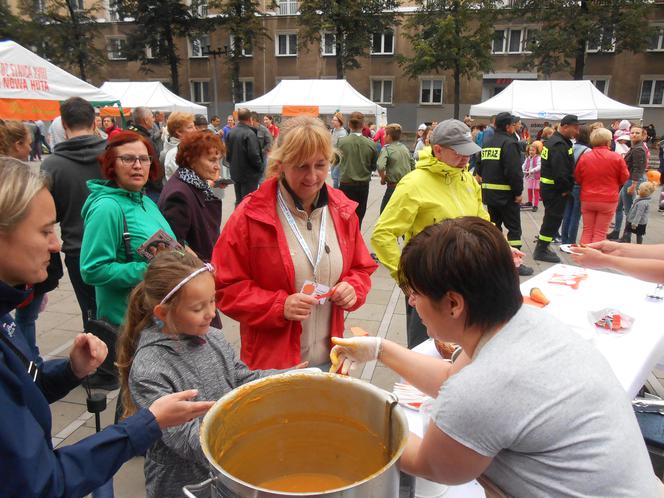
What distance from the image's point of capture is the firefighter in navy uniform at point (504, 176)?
5918 mm

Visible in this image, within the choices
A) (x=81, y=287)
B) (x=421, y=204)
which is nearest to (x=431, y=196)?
(x=421, y=204)

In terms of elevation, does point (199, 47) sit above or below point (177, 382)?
above

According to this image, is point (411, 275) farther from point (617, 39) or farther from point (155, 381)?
point (617, 39)

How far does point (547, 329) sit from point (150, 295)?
1285 mm

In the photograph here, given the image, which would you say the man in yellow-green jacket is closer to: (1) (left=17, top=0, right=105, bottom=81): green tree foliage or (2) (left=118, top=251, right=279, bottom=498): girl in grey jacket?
(2) (left=118, top=251, right=279, bottom=498): girl in grey jacket

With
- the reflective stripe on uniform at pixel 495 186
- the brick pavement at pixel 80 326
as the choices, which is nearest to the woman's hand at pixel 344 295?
the brick pavement at pixel 80 326

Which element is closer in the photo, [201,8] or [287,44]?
[287,44]

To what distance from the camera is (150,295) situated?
67.9 inches

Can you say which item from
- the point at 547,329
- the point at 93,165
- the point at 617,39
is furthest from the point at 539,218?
the point at 617,39

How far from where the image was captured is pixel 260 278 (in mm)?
2105

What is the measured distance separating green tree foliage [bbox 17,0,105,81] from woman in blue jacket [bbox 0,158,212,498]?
114ft

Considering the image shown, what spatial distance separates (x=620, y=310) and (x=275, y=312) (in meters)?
2.09

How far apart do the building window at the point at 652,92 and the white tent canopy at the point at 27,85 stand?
30659 millimetres

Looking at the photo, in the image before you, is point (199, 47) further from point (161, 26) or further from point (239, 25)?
point (239, 25)
